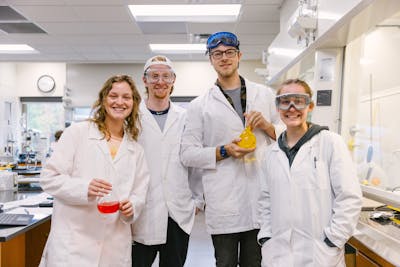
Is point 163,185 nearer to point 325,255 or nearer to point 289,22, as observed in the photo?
point 325,255

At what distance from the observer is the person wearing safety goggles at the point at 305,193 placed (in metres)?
1.46

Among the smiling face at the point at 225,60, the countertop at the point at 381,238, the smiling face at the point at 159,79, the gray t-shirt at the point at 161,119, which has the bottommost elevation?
the countertop at the point at 381,238

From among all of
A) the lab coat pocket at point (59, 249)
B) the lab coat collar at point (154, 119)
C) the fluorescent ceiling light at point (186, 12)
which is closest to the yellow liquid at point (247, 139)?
the lab coat collar at point (154, 119)

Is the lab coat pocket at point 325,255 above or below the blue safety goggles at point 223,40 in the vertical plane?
below

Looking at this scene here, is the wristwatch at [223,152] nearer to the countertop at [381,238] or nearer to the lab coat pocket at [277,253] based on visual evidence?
the lab coat pocket at [277,253]

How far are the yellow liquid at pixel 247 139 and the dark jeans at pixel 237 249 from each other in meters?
0.47

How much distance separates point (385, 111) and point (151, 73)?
2.28m

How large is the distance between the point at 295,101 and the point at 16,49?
20.8ft

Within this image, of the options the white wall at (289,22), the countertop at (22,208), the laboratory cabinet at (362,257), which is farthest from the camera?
the white wall at (289,22)

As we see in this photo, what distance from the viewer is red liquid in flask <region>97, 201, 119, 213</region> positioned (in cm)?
159

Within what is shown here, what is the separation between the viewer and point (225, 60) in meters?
1.87

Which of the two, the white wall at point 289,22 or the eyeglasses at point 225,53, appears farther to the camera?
the white wall at point 289,22

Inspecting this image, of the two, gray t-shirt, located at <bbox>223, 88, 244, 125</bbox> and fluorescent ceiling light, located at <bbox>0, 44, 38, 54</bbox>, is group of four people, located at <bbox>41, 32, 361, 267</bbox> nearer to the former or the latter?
gray t-shirt, located at <bbox>223, 88, 244, 125</bbox>

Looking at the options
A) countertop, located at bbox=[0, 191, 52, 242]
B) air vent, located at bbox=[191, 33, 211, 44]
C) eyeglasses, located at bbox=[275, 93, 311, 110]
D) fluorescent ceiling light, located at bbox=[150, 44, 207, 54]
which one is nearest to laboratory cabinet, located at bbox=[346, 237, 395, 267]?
eyeglasses, located at bbox=[275, 93, 311, 110]
